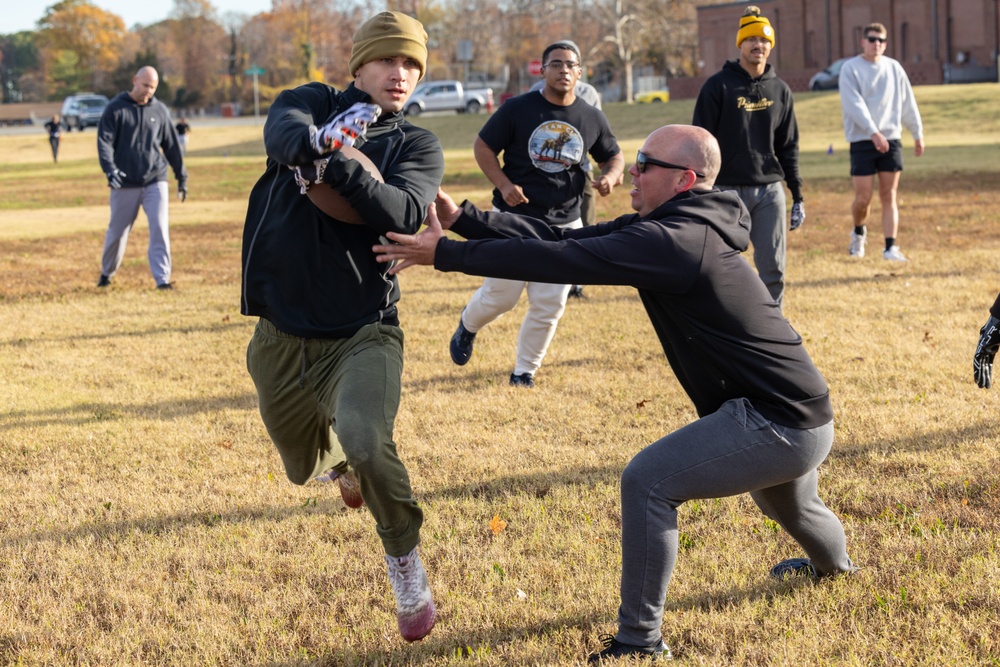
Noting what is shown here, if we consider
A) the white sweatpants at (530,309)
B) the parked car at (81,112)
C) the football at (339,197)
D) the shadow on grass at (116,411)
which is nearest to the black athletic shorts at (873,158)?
the white sweatpants at (530,309)

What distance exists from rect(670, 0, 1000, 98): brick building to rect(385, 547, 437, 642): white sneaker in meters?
55.1

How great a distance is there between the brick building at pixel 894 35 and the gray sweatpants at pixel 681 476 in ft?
180

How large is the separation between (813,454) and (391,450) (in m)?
1.47

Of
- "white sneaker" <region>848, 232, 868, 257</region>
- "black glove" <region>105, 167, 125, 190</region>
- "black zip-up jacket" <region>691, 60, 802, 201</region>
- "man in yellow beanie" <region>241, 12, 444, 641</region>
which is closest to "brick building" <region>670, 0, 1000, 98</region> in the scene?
"white sneaker" <region>848, 232, 868, 257</region>

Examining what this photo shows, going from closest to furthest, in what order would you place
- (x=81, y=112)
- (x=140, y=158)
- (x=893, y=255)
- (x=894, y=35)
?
(x=140, y=158)
(x=893, y=255)
(x=81, y=112)
(x=894, y=35)

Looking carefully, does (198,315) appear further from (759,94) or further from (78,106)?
(78,106)

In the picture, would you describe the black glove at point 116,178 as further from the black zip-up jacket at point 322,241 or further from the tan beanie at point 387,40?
the tan beanie at point 387,40

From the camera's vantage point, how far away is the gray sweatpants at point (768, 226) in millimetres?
8328

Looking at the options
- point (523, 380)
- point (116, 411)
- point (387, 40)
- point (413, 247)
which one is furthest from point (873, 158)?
point (413, 247)

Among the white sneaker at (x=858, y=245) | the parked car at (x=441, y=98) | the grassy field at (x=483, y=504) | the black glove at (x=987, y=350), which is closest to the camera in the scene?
the grassy field at (x=483, y=504)

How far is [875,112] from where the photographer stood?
11750mm

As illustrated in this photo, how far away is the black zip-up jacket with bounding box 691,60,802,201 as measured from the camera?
828cm

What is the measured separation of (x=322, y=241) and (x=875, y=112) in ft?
30.4

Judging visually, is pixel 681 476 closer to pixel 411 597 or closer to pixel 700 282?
pixel 700 282
